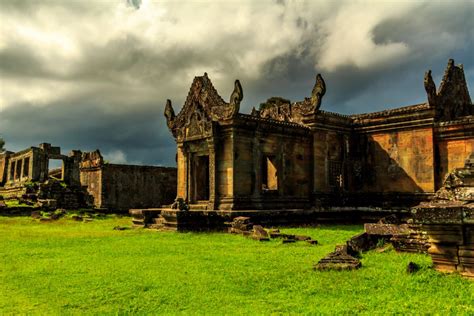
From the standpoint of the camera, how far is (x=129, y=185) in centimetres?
3769

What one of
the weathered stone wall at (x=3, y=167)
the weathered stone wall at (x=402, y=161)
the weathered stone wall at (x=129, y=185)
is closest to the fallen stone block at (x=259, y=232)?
the weathered stone wall at (x=402, y=161)

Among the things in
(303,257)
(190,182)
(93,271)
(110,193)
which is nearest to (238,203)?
(190,182)

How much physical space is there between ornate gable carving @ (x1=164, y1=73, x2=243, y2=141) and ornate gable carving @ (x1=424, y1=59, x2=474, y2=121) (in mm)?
9244

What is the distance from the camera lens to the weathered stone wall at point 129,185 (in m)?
36.6

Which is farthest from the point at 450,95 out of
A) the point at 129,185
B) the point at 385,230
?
the point at 129,185

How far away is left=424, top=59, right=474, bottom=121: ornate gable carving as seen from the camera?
67.9 feet

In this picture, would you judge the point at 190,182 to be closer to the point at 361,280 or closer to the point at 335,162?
the point at 335,162

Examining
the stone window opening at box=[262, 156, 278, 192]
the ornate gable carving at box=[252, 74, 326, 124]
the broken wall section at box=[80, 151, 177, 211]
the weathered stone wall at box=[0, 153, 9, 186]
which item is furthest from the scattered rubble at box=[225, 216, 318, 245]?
the weathered stone wall at box=[0, 153, 9, 186]

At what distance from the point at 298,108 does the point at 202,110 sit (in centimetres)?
569

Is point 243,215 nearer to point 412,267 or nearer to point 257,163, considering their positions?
point 257,163

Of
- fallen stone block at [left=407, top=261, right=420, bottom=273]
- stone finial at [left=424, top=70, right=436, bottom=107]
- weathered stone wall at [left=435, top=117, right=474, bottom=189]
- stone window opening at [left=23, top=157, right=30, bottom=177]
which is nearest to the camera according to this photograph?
fallen stone block at [left=407, top=261, right=420, bottom=273]

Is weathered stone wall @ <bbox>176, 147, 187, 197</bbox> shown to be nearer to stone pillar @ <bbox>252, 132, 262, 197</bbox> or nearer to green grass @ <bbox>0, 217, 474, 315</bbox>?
stone pillar @ <bbox>252, 132, 262, 197</bbox>

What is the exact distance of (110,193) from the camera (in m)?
36.8

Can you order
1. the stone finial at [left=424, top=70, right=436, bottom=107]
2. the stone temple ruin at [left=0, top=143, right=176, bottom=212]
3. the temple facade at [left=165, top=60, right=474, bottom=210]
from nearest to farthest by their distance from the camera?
the temple facade at [left=165, top=60, right=474, bottom=210]
the stone finial at [left=424, top=70, right=436, bottom=107]
the stone temple ruin at [left=0, top=143, right=176, bottom=212]
